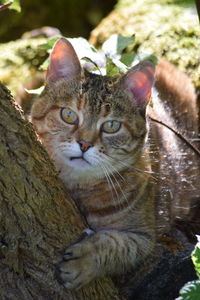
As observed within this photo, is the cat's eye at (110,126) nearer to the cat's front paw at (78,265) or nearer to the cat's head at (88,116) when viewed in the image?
the cat's head at (88,116)

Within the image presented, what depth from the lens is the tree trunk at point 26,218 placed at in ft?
6.76

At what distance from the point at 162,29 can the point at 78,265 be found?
2.56m

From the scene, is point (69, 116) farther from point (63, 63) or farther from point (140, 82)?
point (140, 82)

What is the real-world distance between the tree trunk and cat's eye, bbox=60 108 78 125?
0.38m

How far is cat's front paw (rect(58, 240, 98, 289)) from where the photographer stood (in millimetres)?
2137

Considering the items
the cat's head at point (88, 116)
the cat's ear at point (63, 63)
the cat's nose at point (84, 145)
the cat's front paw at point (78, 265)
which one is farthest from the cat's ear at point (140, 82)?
the cat's front paw at point (78, 265)

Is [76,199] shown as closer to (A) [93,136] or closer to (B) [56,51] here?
(A) [93,136]

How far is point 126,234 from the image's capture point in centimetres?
252

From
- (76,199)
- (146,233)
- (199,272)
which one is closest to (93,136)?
(76,199)

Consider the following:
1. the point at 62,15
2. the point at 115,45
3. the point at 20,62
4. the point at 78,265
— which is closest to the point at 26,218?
the point at 78,265

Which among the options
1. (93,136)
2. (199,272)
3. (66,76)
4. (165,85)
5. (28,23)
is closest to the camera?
(199,272)

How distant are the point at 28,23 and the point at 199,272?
476cm

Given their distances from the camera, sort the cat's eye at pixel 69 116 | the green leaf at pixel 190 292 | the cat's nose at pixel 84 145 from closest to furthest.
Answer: the green leaf at pixel 190 292 → the cat's nose at pixel 84 145 → the cat's eye at pixel 69 116

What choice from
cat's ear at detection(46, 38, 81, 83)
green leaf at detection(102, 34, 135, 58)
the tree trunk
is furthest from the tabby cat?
the tree trunk
